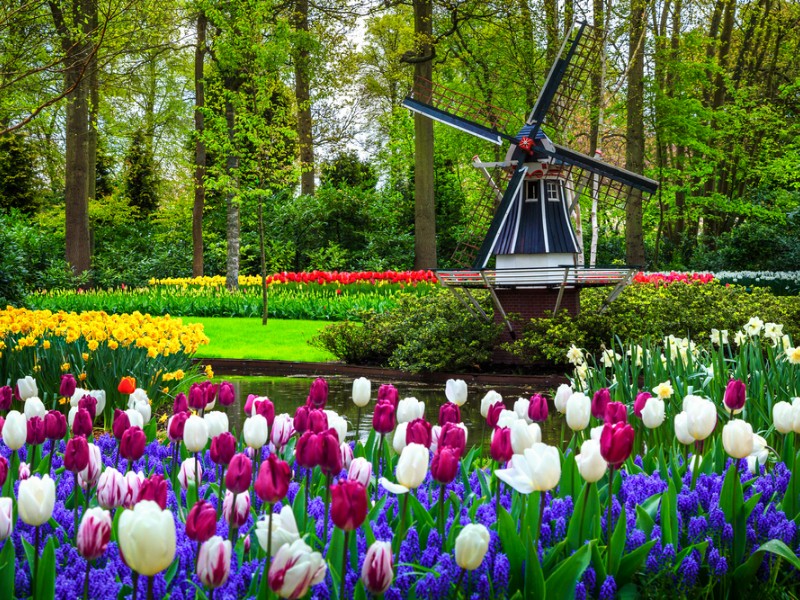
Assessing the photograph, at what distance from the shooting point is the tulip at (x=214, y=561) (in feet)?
5.77

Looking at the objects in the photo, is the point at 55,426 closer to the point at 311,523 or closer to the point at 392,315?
the point at 311,523

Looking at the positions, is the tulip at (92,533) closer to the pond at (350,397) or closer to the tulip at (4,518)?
the tulip at (4,518)

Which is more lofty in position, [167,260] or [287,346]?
[167,260]

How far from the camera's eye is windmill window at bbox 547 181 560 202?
12907 millimetres

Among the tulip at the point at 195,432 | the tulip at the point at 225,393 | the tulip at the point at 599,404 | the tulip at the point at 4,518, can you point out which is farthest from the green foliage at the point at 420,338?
the tulip at the point at 4,518

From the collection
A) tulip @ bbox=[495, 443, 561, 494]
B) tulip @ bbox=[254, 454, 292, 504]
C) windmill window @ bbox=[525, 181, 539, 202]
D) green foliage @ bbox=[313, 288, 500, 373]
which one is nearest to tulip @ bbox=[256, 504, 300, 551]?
tulip @ bbox=[254, 454, 292, 504]

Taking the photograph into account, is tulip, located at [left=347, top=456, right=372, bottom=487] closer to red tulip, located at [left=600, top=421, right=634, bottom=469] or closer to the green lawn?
red tulip, located at [left=600, top=421, right=634, bottom=469]

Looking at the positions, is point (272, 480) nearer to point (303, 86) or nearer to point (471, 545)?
point (471, 545)

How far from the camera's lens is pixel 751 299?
12656mm

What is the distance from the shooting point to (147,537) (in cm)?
158

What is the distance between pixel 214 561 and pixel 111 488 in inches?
23.8

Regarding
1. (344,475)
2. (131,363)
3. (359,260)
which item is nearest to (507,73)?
(359,260)

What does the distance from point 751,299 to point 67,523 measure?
38.0 ft

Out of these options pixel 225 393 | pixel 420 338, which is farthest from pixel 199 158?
pixel 225 393
